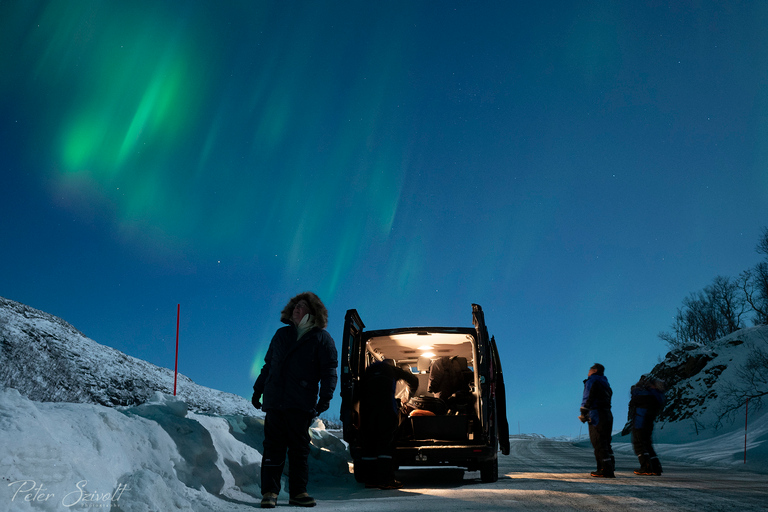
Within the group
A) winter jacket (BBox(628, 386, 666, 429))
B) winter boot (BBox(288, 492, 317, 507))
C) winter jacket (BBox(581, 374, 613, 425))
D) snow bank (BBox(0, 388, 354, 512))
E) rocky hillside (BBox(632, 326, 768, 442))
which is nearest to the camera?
snow bank (BBox(0, 388, 354, 512))

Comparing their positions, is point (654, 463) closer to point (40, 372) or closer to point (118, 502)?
point (118, 502)

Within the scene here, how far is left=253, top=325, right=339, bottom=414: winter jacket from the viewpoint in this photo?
5.07m

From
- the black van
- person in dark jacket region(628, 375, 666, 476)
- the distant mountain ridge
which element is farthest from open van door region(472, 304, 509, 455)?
the distant mountain ridge

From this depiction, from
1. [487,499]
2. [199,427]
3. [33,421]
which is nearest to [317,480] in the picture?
[199,427]

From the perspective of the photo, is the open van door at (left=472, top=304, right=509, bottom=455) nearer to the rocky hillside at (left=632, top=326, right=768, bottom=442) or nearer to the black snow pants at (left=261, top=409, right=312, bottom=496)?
the black snow pants at (left=261, top=409, right=312, bottom=496)

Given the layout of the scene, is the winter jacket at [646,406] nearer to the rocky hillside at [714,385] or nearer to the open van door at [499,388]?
the open van door at [499,388]

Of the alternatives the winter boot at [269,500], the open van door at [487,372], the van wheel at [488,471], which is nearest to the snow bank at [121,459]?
the winter boot at [269,500]

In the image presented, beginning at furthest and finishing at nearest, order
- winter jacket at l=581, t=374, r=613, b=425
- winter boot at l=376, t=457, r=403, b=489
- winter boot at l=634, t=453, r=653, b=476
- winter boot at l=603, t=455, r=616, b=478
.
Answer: winter boot at l=634, t=453, r=653, b=476 → winter jacket at l=581, t=374, r=613, b=425 → winter boot at l=603, t=455, r=616, b=478 → winter boot at l=376, t=457, r=403, b=489

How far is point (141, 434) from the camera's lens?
492 centimetres

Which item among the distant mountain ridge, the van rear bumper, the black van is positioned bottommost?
the van rear bumper

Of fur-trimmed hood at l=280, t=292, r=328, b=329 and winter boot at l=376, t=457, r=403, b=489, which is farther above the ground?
fur-trimmed hood at l=280, t=292, r=328, b=329

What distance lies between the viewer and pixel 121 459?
4348 mm

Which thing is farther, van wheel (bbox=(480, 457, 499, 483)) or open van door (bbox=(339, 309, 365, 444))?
van wheel (bbox=(480, 457, 499, 483))

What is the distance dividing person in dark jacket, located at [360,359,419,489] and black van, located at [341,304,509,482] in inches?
9.0
